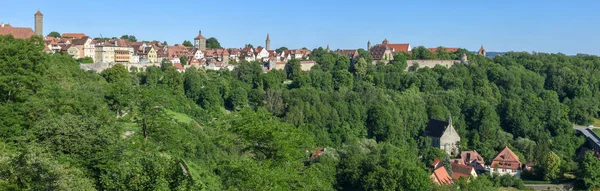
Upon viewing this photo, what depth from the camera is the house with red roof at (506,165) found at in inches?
1471

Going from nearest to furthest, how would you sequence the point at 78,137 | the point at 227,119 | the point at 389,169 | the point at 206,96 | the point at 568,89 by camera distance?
the point at 78,137 → the point at 227,119 → the point at 389,169 → the point at 206,96 → the point at 568,89

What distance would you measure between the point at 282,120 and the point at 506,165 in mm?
15146

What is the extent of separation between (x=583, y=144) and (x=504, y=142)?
7690 millimetres

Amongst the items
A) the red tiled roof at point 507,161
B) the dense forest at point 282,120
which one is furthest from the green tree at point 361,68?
the red tiled roof at point 507,161

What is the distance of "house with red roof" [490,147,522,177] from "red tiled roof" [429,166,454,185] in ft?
21.2

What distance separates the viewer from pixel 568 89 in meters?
60.7

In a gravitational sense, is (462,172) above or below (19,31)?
below

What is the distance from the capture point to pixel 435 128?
4531 centimetres

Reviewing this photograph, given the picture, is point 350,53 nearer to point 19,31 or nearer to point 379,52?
point 379,52

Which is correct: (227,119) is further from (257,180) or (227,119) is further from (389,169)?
(389,169)

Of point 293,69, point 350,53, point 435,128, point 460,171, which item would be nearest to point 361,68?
point 293,69

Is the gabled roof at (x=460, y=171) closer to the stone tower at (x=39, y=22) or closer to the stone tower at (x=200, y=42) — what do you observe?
the stone tower at (x=39, y=22)

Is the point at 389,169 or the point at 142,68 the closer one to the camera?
the point at 389,169

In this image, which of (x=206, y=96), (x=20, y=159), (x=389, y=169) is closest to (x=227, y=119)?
(x=20, y=159)
